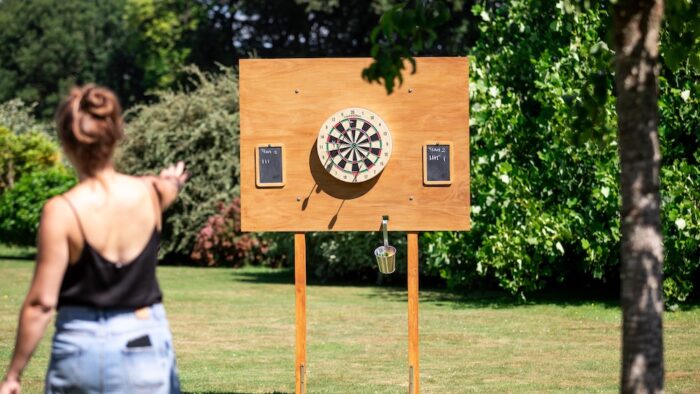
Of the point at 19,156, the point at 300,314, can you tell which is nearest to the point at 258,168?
the point at 300,314

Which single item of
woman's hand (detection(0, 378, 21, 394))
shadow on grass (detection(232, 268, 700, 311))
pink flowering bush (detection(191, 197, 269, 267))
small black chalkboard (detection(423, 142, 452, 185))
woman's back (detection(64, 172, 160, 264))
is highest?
small black chalkboard (detection(423, 142, 452, 185))

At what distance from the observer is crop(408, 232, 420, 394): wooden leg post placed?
906 centimetres

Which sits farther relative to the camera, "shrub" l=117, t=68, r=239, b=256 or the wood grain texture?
"shrub" l=117, t=68, r=239, b=256

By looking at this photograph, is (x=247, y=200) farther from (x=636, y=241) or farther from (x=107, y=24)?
(x=107, y=24)

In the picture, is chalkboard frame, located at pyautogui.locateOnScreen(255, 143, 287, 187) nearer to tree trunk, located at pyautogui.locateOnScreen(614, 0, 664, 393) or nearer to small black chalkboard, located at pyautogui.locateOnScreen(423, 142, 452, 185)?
small black chalkboard, located at pyautogui.locateOnScreen(423, 142, 452, 185)

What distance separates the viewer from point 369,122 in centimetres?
925

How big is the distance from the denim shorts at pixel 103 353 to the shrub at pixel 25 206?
27.7 meters

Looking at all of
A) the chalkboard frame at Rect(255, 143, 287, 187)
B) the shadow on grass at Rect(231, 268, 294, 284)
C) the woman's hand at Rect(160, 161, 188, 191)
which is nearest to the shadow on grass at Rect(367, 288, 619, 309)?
the shadow on grass at Rect(231, 268, 294, 284)

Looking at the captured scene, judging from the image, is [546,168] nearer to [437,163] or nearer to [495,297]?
[495,297]

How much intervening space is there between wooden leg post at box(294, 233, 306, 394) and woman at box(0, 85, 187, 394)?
15.7ft

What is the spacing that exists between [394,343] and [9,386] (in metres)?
9.42

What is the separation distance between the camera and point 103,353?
13.7 ft

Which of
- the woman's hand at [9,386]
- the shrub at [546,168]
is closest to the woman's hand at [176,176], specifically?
the woman's hand at [9,386]

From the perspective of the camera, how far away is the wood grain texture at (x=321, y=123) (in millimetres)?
9273
